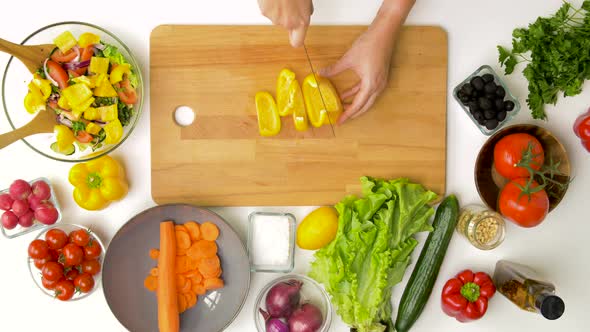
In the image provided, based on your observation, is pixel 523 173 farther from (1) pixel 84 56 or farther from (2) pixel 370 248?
(1) pixel 84 56

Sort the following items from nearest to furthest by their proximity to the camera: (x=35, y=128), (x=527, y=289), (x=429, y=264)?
(x=35, y=128) → (x=527, y=289) → (x=429, y=264)

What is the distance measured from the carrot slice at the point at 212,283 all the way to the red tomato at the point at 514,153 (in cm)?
87

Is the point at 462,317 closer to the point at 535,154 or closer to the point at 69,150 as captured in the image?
the point at 535,154

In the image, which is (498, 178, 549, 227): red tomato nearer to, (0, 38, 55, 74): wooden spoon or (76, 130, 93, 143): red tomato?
(76, 130, 93, 143): red tomato

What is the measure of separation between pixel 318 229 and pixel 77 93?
29.8 inches

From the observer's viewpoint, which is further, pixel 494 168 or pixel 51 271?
pixel 494 168

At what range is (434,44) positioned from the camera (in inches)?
63.9

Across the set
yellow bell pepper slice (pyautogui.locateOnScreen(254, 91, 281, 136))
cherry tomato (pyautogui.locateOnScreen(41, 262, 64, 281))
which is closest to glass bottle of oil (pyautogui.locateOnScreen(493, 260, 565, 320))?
yellow bell pepper slice (pyautogui.locateOnScreen(254, 91, 281, 136))

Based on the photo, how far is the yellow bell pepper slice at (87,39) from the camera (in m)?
1.49

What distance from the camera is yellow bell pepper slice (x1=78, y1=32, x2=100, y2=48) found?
1.49 metres

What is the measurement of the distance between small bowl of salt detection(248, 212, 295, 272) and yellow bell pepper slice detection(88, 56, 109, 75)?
58 centimetres

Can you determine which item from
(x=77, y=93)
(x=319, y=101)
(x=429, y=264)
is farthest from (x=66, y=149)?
(x=429, y=264)

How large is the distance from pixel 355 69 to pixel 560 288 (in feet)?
3.07

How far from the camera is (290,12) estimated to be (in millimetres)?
1297
